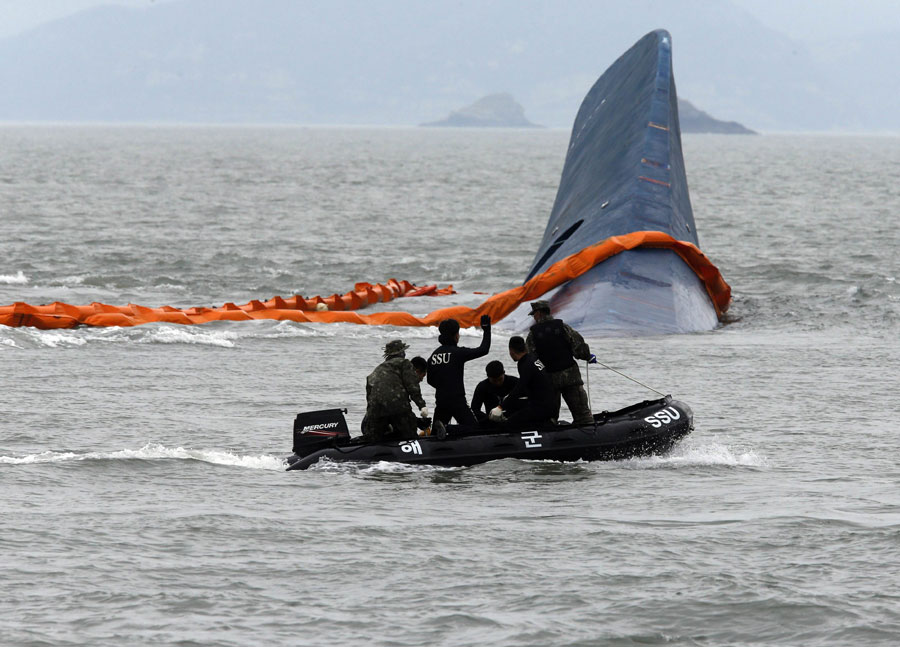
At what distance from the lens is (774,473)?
15789 mm

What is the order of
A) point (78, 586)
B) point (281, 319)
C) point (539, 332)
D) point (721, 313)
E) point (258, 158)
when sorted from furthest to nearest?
point (258, 158) → point (721, 313) → point (281, 319) → point (539, 332) → point (78, 586)

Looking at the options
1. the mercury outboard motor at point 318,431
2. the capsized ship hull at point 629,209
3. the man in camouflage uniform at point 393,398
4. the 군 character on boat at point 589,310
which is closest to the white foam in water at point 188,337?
the 군 character on boat at point 589,310

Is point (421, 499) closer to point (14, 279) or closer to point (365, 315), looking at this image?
point (365, 315)

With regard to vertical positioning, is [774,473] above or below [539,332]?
below

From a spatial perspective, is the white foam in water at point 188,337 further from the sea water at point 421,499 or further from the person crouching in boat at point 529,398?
the person crouching in boat at point 529,398

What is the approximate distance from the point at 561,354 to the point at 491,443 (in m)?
1.55

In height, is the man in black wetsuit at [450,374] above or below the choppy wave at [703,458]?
above

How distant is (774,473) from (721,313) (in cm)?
1520

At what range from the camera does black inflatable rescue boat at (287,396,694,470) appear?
1562cm

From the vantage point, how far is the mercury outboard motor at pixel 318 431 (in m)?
15.9

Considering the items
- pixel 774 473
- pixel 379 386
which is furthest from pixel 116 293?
pixel 774 473

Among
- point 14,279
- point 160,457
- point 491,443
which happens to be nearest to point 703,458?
point 491,443

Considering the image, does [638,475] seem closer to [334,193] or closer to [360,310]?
[360,310]

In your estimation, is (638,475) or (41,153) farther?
(41,153)
